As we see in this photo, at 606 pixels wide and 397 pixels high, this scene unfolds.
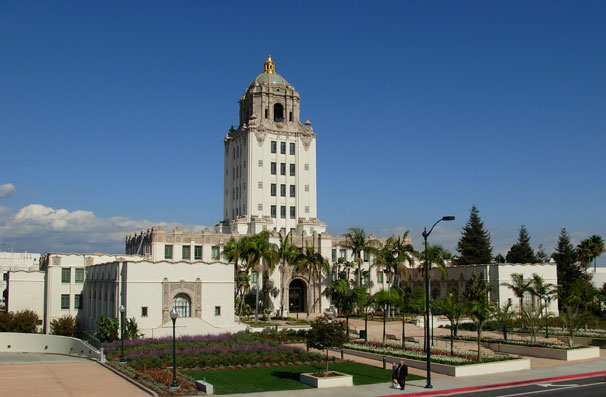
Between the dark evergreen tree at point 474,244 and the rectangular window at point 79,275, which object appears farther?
the dark evergreen tree at point 474,244

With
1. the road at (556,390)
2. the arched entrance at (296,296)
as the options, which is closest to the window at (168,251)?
the arched entrance at (296,296)

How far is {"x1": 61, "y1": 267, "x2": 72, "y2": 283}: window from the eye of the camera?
61.2 metres

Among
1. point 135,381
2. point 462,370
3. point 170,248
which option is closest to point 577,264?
point 170,248

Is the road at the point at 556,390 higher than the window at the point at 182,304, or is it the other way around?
the window at the point at 182,304

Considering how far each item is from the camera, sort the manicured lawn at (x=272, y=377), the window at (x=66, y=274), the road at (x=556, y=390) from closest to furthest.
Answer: the road at (x=556, y=390) < the manicured lawn at (x=272, y=377) < the window at (x=66, y=274)

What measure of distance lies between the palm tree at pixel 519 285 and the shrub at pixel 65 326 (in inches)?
1669

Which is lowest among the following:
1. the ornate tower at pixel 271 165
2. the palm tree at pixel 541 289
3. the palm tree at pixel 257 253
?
the palm tree at pixel 541 289

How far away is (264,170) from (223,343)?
41.5 meters

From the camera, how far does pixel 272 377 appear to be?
32.8 metres

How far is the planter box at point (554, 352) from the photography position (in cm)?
4000

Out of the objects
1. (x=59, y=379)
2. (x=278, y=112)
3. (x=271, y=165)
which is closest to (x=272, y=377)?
(x=59, y=379)

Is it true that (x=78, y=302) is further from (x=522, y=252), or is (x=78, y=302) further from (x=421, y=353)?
(x=522, y=252)

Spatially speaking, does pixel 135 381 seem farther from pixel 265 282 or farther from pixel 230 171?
pixel 230 171

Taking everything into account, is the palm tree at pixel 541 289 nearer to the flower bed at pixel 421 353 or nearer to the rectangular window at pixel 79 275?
the flower bed at pixel 421 353
